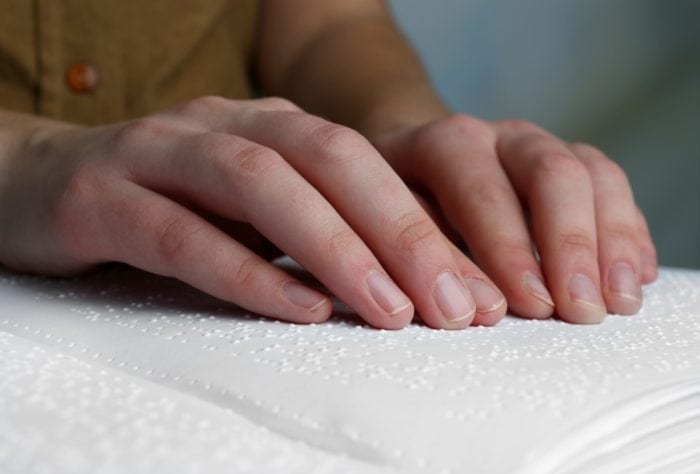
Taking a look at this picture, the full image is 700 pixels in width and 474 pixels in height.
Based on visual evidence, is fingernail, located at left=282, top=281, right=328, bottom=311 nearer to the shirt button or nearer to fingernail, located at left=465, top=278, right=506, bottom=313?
fingernail, located at left=465, top=278, right=506, bottom=313

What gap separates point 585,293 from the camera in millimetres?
491

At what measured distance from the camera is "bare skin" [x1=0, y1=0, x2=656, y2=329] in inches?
18.1

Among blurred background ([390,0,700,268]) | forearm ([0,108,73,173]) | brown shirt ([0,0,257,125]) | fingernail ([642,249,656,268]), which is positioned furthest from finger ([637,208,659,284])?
blurred background ([390,0,700,268])

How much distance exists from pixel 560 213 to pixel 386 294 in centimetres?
13

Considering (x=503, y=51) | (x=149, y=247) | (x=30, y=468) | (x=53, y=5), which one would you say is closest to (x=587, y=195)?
(x=149, y=247)

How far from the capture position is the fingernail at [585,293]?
49 centimetres

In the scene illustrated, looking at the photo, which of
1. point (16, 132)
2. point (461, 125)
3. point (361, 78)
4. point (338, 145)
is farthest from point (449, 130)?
point (361, 78)

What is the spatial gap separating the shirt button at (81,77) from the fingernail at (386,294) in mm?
486

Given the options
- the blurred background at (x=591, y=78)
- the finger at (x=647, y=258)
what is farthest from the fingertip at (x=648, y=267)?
the blurred background at (x=591, y=78)

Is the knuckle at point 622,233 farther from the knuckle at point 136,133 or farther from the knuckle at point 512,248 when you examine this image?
the knuckle at point 136,133

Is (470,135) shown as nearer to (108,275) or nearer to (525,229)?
(525,229)

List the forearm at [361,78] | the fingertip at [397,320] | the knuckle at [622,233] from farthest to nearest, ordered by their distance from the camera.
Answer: the forearm at [361,78] → the knuckle at [622,233] → the fingertip at [397,320]

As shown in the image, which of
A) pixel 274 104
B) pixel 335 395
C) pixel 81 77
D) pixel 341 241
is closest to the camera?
pixel 335 395

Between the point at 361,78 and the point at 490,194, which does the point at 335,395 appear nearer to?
the point at 490,194
